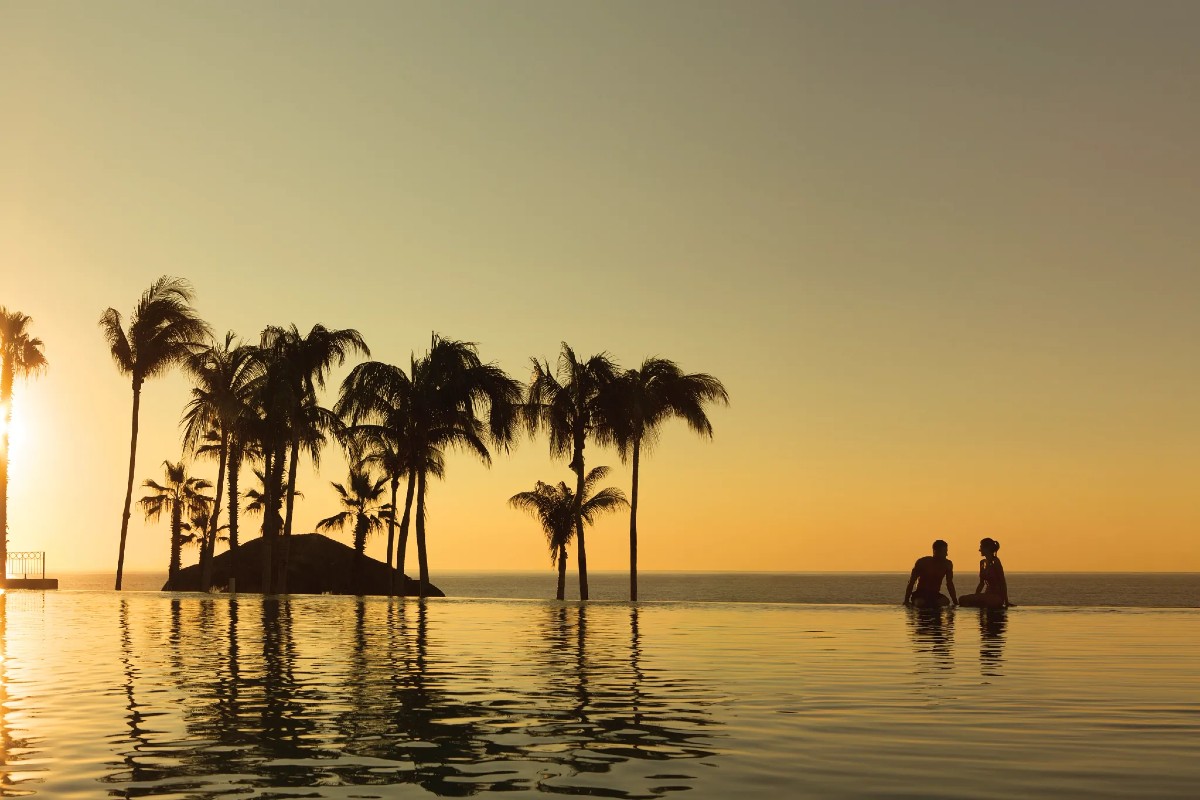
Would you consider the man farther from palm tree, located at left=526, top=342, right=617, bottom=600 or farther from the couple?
palm tree, located at left=526, top=342, right=617, bottom=600

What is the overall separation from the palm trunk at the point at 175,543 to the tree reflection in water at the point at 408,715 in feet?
174

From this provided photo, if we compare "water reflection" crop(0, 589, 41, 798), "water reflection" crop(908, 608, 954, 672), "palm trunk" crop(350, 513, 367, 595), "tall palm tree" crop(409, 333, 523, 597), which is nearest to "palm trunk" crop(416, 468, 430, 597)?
"tall palm tree" crop(409, 333, 523, 597)

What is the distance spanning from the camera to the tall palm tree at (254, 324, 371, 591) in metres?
57.0

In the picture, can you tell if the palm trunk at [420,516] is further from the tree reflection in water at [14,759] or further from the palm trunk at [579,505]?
the tree reflection in water at [14,759]

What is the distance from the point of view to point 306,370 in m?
58.2

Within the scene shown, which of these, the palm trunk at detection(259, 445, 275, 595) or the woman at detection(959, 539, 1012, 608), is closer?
the woman at detection(959, 539, 1012, 608)

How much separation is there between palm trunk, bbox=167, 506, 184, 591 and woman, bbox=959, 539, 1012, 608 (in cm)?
5555

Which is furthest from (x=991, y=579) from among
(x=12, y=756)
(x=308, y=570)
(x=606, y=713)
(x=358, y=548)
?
(x=308, y=570)

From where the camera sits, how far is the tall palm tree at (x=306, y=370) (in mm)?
56953

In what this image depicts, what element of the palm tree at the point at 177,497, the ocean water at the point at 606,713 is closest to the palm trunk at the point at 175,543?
the palm tree at the point at 177,497

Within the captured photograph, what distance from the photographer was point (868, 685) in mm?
14898

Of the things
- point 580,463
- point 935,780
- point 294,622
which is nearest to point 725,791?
point 935,780

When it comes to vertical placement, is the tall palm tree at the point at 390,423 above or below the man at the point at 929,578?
above

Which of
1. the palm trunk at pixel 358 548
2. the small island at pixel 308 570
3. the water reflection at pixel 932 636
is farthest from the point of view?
the small island at pixel 308 570
